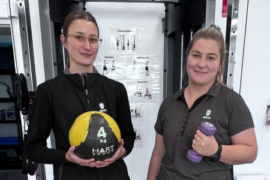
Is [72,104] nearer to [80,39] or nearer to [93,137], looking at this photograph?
[93,137]

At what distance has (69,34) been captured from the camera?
0.85 m

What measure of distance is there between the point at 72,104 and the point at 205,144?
2.14 ft

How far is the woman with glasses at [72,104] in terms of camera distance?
823mm

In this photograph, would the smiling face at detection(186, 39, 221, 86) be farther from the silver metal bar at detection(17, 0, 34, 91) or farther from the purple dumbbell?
the silver metal bar at detection(17, 0, 34, 91)

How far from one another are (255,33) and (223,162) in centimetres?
128

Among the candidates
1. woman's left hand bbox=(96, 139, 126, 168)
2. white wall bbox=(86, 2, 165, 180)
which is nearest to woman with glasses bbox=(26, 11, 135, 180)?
woman's left hand bbox=(96, 139, 126, 168)

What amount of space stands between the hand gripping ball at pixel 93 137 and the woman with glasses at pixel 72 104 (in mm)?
62

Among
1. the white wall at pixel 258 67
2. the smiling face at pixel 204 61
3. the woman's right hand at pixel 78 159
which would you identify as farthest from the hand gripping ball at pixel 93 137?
the white wall at pixel 258 67

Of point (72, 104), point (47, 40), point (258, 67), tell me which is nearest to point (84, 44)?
point (72, 104)

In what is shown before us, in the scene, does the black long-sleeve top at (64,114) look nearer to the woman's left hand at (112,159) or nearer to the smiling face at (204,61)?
the woman's left hand at (112,159)

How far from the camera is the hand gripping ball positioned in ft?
2.43

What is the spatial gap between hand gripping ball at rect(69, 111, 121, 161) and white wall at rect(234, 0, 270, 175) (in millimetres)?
1422

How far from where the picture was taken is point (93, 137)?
0.74 m

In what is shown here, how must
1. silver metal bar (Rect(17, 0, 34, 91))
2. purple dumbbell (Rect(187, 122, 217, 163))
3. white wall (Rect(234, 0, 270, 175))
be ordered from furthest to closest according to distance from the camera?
white wall (Rect(234, 0, 270, 175)) → silver metal bar (Rect(17, 0, 34, 91)) → purple dumbbell (Rect(187, 122, 217, 163))
